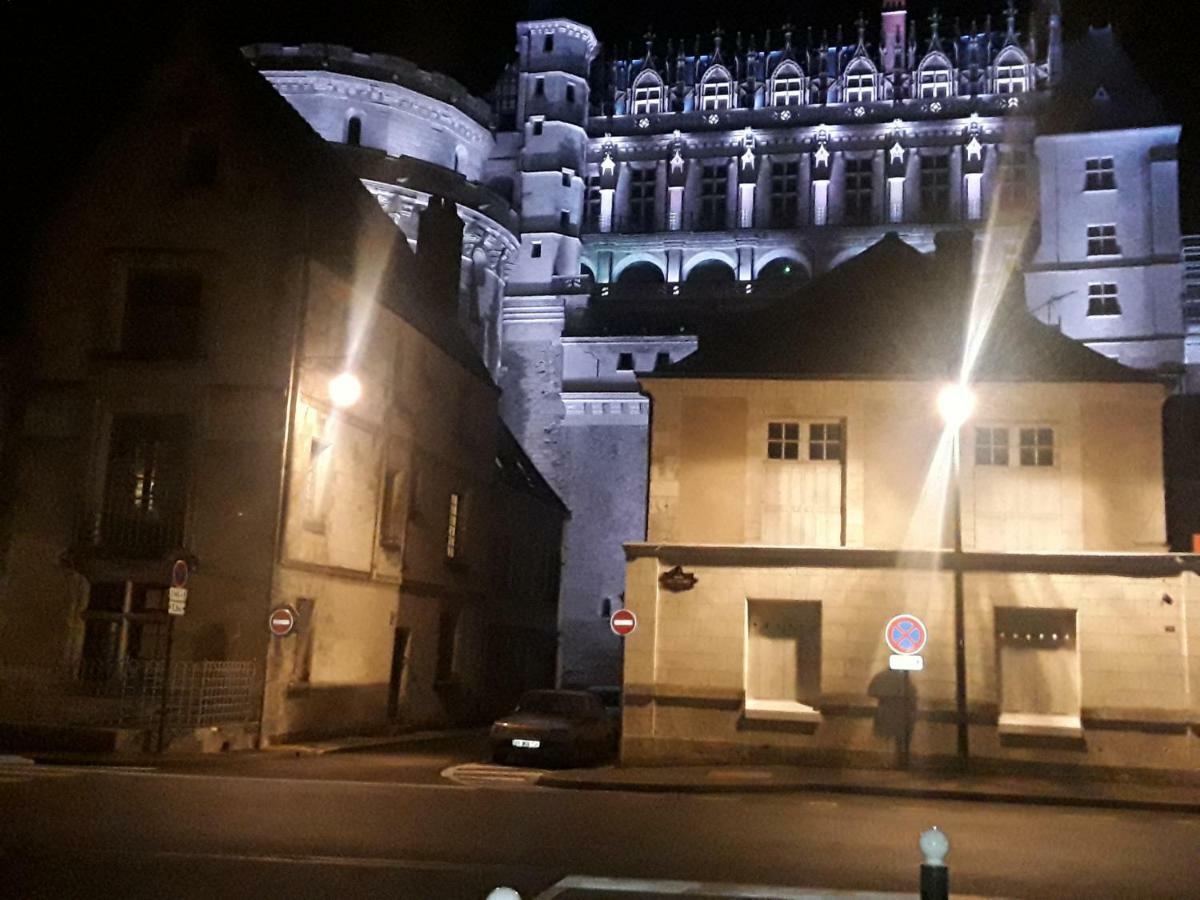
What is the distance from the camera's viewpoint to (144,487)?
2388cm

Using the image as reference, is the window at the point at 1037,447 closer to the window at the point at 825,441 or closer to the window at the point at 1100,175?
the window at the point at 825,441

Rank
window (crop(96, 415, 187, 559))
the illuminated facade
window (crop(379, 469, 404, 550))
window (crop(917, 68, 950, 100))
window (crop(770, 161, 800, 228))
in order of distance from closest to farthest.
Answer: window (crop(96, 415, 187, 559)) → window (crop(379, 469, 404, 550)) → the illuminated facade → window (crop(917, 68, 950, 100)) → window (crop(770, 161, 800, 228))

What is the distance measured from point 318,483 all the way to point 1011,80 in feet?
160

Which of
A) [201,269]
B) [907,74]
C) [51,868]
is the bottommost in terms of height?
[51,868]

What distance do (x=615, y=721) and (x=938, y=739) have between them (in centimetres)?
626

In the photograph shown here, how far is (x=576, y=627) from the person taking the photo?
164 feet

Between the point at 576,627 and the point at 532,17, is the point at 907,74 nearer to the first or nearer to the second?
the point at 532,17

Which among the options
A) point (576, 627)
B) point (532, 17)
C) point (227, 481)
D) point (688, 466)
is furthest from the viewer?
point (532, 17)

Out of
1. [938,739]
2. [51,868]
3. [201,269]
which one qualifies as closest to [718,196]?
[201,269]

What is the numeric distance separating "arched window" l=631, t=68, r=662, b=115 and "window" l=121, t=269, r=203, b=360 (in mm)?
43533

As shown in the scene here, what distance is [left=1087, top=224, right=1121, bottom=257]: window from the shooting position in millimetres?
54906

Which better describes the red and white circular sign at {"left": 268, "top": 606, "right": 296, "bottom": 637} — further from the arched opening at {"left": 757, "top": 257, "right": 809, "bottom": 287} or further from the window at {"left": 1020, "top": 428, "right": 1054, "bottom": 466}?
the arched opening at {"left": 757, "top": 257, "right": 809, "bottom": 287}

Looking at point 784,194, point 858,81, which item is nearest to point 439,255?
point 784,194

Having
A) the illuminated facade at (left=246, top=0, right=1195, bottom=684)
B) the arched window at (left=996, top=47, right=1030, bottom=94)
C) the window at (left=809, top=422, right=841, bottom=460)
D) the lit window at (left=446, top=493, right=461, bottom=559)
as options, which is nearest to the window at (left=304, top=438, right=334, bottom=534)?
the lit window at (left=446, top=493, right=461, bottom=559)
